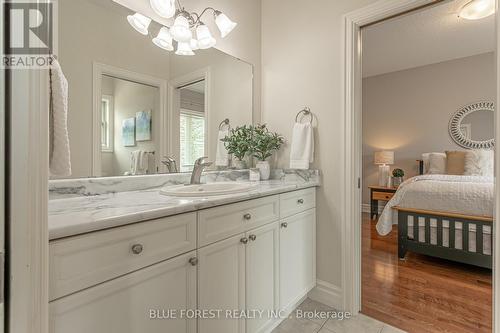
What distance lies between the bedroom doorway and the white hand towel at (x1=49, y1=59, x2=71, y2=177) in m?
1.76

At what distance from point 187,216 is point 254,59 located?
169 cm

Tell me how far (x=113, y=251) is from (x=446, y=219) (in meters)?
2.89

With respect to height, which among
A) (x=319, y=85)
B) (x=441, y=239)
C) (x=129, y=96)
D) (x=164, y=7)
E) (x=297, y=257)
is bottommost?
(x=441, y=239)

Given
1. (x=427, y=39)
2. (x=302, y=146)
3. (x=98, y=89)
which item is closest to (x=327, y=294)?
(x=302, y=146)

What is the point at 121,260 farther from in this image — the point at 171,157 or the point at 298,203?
the point at 298,203

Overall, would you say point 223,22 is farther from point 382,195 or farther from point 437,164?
point 437,164

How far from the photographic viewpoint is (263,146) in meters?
2.07

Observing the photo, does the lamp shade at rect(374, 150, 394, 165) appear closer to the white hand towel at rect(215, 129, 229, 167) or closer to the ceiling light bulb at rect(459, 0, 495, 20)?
the ceiling light bulb at rect(459, 0, 495, 20)

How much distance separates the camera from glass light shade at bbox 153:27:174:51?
1.57m

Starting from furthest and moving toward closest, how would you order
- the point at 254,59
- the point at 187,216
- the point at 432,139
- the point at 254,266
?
the point at 432,139, the point at 254,59, the point at 254,266, the point at 187,216

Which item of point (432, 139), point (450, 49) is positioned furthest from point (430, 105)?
point (450, 49)

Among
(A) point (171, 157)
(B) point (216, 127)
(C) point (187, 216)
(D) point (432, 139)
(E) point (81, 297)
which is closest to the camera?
(E) point (81, 297)

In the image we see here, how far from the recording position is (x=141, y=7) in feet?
4.82

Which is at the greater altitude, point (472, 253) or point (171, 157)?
point (171, 157)
